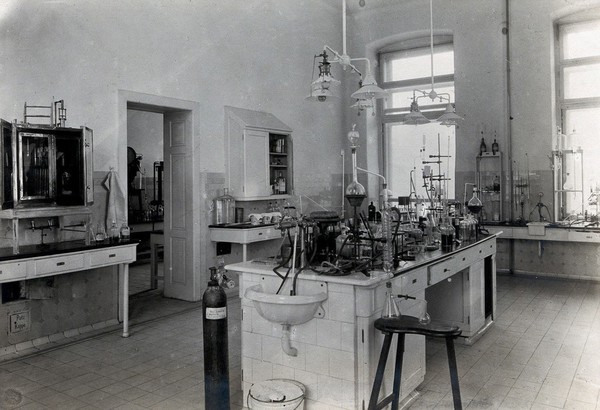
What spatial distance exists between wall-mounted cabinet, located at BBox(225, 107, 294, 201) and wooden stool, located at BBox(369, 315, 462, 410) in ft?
14.8

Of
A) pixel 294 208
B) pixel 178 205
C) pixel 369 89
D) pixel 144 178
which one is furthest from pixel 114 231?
pixel 144 178

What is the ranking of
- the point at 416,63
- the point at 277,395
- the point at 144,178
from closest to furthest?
1. the point at 277,395
2. the point at 416,63
3. the point at 144,178

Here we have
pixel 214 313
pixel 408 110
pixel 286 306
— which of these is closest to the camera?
pixel 286 306

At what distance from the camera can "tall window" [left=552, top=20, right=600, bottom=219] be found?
311 inches

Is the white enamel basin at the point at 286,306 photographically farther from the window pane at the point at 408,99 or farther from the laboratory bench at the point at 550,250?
the window pane at the point at 408,99

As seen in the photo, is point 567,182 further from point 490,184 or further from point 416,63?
point 416,63

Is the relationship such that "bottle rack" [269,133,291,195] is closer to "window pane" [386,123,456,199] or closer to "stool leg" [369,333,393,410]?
"window pane" [386,123,456,199]

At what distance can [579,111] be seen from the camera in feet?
26.4

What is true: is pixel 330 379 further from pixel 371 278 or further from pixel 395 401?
pixel 371 278

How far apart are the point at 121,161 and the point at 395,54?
630cm

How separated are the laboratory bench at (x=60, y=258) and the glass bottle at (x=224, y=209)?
6.28 feet

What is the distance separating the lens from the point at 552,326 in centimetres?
530

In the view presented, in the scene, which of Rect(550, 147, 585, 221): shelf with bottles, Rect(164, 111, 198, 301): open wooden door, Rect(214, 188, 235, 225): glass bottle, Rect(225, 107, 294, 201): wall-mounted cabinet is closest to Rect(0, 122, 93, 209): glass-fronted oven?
Rect(164, 111, 198, 301): open wooden door

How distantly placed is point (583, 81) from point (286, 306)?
24.0 feet
